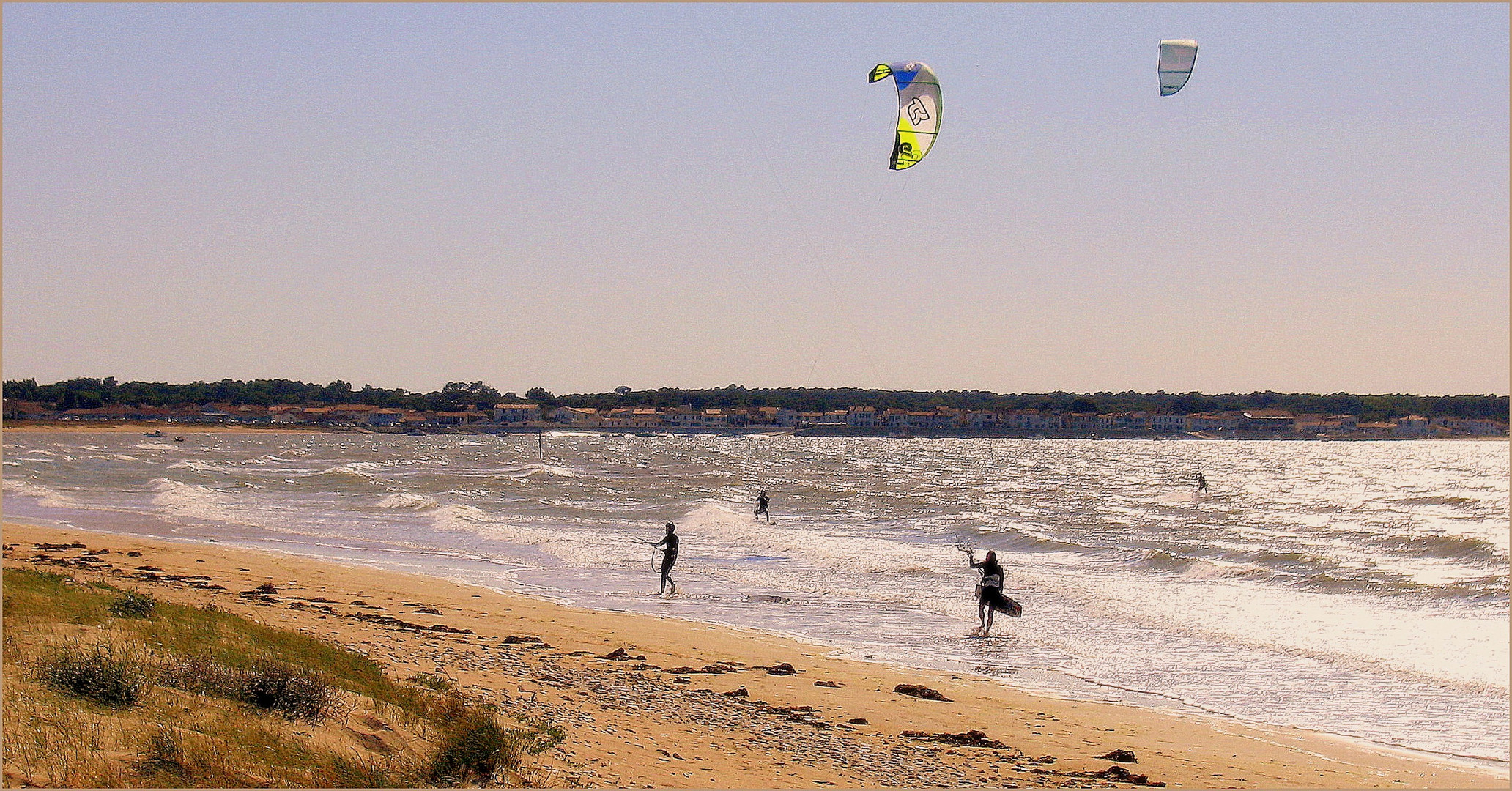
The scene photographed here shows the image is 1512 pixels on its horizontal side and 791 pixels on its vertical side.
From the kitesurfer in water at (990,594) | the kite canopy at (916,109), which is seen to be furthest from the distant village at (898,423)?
the kitesurfer in water at (990,594)

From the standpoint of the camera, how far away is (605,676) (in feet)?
30.7

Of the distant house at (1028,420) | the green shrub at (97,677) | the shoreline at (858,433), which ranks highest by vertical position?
the distant house at (1028,420)

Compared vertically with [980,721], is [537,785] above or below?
above

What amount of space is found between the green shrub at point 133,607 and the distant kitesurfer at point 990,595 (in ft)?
31.6

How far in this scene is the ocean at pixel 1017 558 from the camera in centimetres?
1148

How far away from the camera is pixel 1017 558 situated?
74.1 ft

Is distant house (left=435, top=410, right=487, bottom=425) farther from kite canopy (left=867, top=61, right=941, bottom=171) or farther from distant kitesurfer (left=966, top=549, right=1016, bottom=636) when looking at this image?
distant kitesurfer (left=966, top=549, right=1016, bottom=636)

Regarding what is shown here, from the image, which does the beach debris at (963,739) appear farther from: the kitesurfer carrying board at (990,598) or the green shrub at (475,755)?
the kitesurfer carrying board at (990,598)

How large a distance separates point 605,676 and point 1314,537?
81.8 ft

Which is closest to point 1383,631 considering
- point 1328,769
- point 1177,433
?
point 1328,769

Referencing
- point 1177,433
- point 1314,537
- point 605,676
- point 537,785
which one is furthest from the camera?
point 1177,433

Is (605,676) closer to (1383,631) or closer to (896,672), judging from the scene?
(896,672)

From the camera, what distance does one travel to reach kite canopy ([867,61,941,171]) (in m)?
16.9

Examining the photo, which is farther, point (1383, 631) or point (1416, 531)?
point (1416, 531)
